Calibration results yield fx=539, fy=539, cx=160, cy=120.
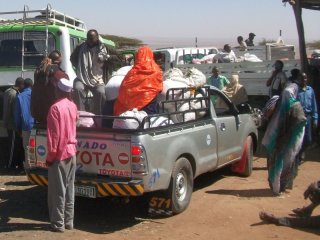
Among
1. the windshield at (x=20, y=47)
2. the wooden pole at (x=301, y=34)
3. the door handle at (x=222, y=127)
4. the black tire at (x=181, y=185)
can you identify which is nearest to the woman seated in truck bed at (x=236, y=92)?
the wooden pole at (x=301, y=34)

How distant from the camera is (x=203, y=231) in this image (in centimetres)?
620

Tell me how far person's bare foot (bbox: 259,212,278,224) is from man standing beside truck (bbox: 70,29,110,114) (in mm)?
3328

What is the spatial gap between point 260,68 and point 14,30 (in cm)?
613

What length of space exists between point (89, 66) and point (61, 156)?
117 inches

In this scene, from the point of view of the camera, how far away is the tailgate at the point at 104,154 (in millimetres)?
6059

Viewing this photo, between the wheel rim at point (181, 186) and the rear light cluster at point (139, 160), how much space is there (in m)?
0.80

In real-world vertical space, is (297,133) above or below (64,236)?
above

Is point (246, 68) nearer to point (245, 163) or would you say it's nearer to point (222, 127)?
Answer: point (245, 163)

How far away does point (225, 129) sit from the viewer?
809 centimetres

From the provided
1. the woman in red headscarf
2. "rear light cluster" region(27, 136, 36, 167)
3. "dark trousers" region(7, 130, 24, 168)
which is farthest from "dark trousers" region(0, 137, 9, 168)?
the woman in red headscarf

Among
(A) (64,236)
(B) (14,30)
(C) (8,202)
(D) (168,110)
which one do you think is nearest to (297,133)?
(D) (168,110)

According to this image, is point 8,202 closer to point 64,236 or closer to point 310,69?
point 64,236

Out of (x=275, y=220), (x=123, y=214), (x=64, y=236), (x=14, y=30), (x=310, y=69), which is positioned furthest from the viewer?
(x=310, y=69)

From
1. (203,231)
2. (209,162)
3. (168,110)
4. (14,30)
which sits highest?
(14,30)
